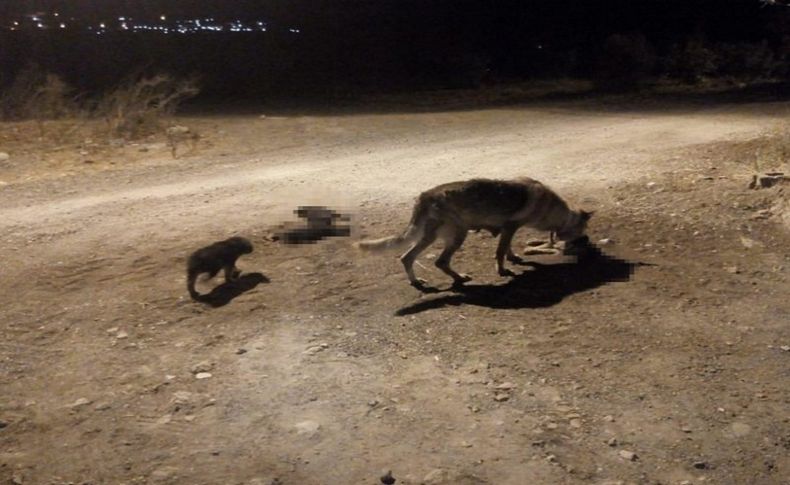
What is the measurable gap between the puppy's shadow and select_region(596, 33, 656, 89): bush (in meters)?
17.2

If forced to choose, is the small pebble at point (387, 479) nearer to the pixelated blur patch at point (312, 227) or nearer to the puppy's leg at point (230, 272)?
the puppy's leg at point (230, 272)

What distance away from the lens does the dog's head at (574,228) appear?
7.76m

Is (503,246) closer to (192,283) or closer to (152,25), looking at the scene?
(192,283)

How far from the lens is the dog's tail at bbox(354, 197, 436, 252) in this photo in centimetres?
698

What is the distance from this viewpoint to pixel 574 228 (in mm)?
7781

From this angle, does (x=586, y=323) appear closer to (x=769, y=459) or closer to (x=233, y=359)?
(x=769, y=459)

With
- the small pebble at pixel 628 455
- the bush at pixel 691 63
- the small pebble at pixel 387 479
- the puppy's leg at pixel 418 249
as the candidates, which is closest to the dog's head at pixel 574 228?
the puppy's leg at pixel 418 249

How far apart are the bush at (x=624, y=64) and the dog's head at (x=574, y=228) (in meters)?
15.8

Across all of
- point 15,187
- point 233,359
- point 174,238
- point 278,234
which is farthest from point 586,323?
point 15,187

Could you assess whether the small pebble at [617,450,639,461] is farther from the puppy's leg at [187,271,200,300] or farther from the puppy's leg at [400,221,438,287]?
the puppy's leg at [187,271,200,300]

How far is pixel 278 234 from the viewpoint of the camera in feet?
28.0

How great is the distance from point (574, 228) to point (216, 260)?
3.10 m

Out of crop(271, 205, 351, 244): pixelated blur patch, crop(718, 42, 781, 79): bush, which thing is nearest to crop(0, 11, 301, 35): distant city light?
crop(718, 42, 781, 79): bush

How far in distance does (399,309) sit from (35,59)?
18.7m
